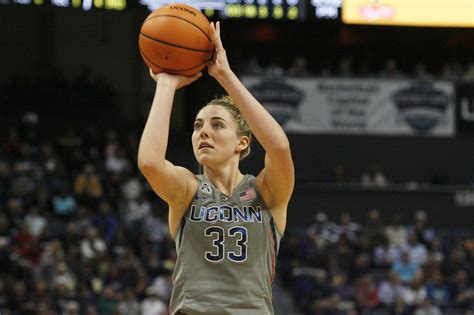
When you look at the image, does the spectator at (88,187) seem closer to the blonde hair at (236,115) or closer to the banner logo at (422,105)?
the banner logo at (422,105)

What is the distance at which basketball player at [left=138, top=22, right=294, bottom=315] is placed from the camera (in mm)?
3129

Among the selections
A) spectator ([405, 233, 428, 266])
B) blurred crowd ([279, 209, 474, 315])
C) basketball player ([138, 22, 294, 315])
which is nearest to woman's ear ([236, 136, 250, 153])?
basketball player ([138, 22, 294, 315])

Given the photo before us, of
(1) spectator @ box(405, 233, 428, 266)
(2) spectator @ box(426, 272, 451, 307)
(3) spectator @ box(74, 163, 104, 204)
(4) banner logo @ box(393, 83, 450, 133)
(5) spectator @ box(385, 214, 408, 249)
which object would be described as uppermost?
(4) banner logo @ box(393, 83, 450, 133)

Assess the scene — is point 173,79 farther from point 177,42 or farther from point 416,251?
point 416,251

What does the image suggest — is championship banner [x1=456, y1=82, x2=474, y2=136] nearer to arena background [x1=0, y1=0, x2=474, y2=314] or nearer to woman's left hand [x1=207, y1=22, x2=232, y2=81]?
arena background [x1=0, y1=0, x2=474, y2=314]

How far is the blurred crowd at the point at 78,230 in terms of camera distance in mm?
12039

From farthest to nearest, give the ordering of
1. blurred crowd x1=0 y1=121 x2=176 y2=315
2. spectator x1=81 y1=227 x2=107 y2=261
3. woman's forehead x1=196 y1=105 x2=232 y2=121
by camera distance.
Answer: spectator x1=81 y1=227 x2=107 y2=261, blurred crowd x1=0 y1=121 x2=176 y2=315, woman's forehead x1=196 y1=105 x2=232 y2=121

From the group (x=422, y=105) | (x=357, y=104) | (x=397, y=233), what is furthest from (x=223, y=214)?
(x=422, y=105)

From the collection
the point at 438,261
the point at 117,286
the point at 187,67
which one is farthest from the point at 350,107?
the point at 187,67

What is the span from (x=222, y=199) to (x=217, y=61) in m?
0.51

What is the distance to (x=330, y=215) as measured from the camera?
16359mm

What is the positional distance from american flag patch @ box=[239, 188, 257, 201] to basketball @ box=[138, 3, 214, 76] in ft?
1.59

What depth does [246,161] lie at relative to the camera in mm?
15977

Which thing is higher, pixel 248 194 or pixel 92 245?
pixel 248 194
